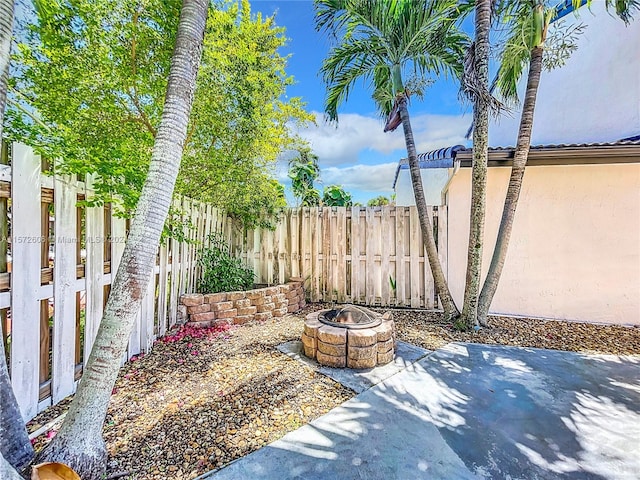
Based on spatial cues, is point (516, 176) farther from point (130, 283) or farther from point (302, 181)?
point (302, 181)

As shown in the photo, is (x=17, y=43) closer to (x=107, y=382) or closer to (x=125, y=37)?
(x=125, y=37)

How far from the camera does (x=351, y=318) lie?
3.52m

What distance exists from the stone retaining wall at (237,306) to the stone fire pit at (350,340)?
1.68 m

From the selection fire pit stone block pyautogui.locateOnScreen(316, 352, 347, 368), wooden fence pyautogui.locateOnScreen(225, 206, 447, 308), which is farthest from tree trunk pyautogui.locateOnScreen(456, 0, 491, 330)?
fire pit stone block pyautogui.locateOnScreen(316, 352, 347, 368)

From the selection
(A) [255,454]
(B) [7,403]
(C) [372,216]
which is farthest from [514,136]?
(B) [7,403]

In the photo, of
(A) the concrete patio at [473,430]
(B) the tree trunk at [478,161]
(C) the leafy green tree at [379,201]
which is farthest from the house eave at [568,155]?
(C) the leafy green tree at [379,201]

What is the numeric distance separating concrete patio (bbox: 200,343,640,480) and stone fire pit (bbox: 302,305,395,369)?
343mm

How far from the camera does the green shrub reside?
5.01 meters

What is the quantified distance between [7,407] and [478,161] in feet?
17.8

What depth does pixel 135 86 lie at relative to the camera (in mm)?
3465

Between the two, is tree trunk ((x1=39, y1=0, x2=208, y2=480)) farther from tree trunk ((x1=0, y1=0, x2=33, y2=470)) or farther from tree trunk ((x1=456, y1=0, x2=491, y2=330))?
tree trunk ((x1=456, y1=0, x2=491, y2=330))

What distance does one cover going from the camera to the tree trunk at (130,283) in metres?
1.70

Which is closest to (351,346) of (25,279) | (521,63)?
(25,279)

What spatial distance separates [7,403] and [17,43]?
331 cm
